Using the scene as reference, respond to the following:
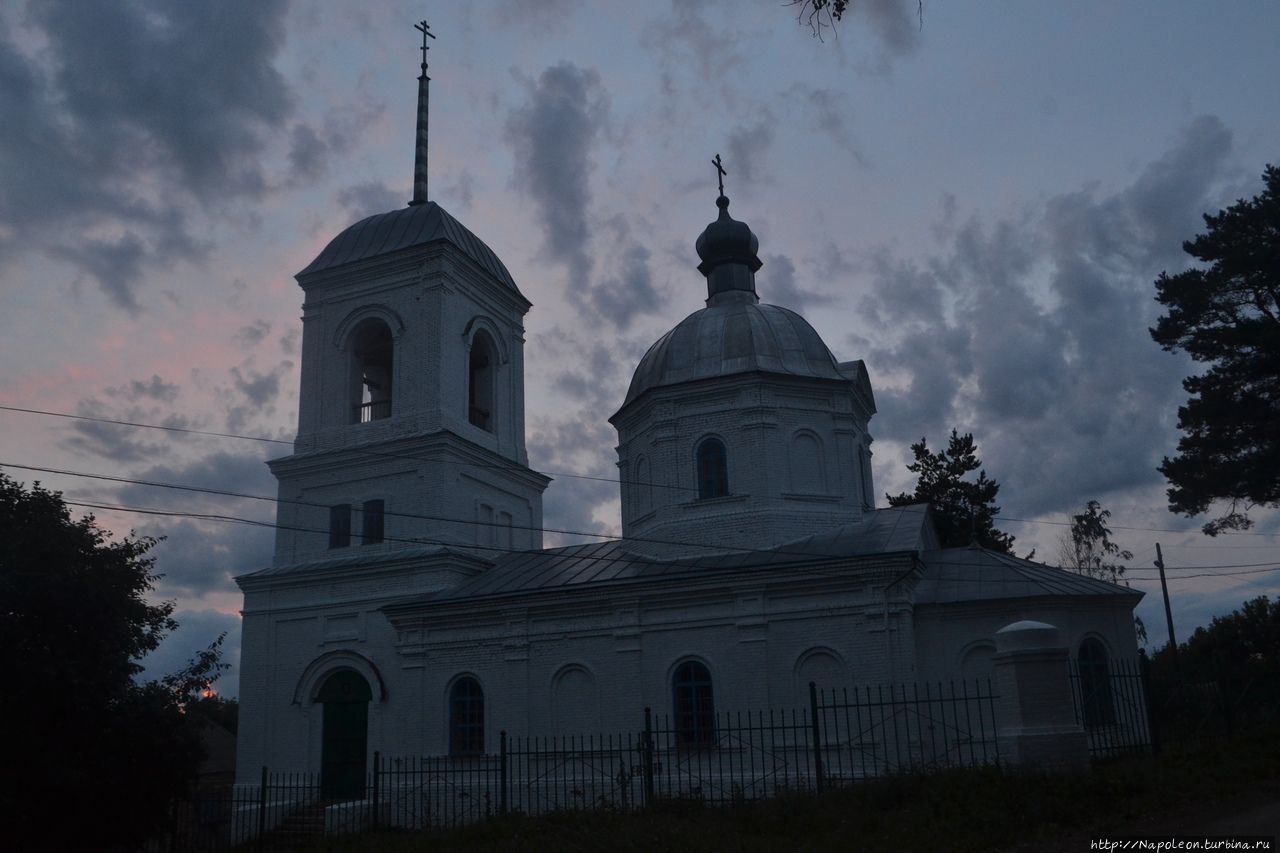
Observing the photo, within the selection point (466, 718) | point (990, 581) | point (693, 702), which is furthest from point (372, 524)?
point (990, 581)

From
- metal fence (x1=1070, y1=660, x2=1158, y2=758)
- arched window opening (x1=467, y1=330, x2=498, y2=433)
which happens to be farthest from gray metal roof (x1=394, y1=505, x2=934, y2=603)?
arched window opening (x1=467, y1=330, x2=498, y2=433)

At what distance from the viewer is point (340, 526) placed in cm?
2222

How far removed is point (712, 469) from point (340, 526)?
8.07 m

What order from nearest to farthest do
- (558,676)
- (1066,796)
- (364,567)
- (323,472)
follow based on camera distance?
(1066,796), (558,676), (364,567), (323,472)

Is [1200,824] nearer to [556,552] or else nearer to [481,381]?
[556,552]

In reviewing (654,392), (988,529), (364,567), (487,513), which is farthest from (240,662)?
(988,529)

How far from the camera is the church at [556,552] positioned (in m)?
17.4

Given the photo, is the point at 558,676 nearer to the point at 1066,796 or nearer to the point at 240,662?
the point at 240,662

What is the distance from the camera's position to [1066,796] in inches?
411

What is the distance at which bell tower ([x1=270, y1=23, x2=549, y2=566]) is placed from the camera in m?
21.7

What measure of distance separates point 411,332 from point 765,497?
850 centimetres

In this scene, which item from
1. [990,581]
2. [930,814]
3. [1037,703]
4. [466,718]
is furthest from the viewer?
[466,718]

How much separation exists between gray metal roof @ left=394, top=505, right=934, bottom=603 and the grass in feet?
19.8

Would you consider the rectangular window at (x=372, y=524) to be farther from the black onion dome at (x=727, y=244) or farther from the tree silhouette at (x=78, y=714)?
the black onion dome at (x=727, y=244)
